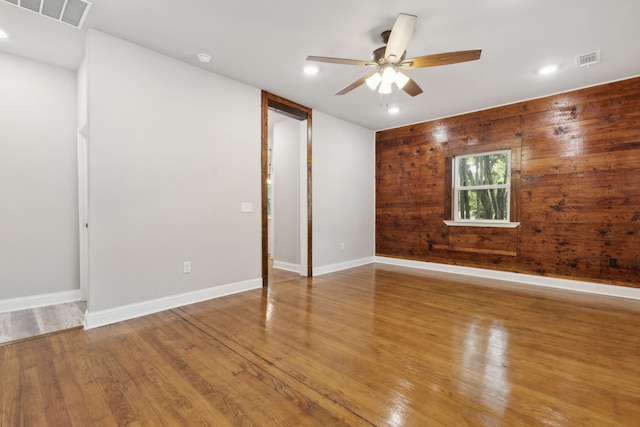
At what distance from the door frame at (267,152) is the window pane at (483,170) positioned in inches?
107

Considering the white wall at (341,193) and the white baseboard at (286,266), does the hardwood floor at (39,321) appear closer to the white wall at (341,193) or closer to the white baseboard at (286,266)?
the white baseboard at (286,266)

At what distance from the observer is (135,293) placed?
289 centimetres

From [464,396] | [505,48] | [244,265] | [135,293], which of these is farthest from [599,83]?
[135,293]

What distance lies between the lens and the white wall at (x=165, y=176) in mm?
2713

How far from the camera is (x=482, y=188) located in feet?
15.9

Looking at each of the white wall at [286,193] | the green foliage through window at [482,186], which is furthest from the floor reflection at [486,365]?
the white wall at [286,193]

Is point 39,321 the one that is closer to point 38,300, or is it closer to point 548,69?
point 38,300

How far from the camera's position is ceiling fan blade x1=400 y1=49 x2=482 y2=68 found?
2252 millimetres

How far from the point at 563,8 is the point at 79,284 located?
A: 5.54 meters

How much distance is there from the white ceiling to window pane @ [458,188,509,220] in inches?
65.3

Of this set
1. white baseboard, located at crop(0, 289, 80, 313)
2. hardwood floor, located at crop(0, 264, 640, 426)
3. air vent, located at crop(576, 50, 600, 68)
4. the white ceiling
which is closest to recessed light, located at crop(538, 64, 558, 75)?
the white ceiling

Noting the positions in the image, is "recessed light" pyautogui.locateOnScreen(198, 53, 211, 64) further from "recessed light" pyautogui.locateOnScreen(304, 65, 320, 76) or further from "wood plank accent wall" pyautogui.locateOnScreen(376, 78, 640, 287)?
"wood plank accent wall" pyautogui.locateOnScreen(376, 78, 640, 287)

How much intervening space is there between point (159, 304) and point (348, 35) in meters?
3.29

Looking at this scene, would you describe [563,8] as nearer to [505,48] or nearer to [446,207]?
[505,48]
